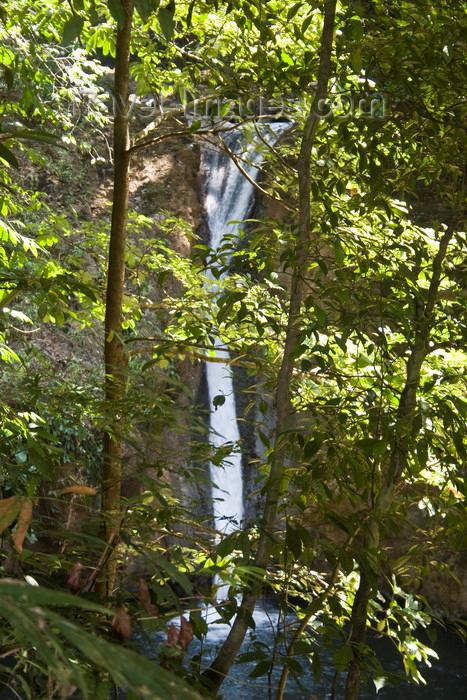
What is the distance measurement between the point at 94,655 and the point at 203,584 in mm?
6524

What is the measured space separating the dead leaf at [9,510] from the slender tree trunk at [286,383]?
0.96m

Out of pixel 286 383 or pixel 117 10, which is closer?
pixel 117 10

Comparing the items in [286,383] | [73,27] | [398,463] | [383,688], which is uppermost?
[73,27]

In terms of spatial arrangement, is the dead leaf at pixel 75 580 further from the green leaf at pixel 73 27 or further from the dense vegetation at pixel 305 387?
the green leaf at pixel 73 27

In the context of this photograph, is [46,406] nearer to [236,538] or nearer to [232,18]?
[236,538]

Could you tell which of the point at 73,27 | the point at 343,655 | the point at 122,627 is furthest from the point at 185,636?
the point at 73,27

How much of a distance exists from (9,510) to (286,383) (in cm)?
124

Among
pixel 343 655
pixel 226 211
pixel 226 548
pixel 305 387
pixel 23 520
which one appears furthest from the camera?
pixel 226 211

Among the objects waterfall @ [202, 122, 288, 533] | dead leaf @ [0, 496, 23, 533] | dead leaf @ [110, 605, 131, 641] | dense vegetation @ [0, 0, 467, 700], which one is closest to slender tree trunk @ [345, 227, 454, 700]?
dense vegetation @ [0, 0, 467, 700]

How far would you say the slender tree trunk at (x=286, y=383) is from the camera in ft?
6.02

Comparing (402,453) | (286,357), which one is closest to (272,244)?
(286,357)

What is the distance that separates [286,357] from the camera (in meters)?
2.00

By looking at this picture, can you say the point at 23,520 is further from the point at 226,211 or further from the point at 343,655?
the point at 226,211

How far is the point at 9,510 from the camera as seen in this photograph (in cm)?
87
